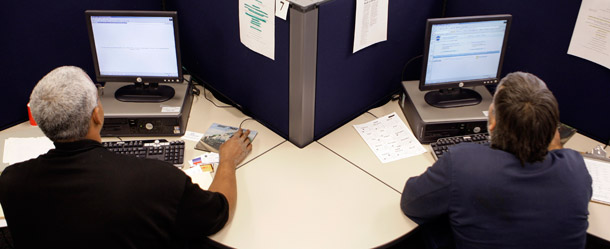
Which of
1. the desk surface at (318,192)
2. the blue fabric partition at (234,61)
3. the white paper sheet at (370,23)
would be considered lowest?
the desk surface at (318,192)

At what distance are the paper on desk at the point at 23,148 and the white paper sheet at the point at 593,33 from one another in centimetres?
195

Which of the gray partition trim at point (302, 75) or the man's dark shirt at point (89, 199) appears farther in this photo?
the gray partition trim at point (302, 75)

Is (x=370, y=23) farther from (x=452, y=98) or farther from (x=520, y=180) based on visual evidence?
(x=520, y=180)

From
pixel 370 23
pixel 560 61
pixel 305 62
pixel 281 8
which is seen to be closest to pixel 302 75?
pixel 305 62

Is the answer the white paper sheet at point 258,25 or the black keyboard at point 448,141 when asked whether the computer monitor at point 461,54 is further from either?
the white paper sheet at point 258,25

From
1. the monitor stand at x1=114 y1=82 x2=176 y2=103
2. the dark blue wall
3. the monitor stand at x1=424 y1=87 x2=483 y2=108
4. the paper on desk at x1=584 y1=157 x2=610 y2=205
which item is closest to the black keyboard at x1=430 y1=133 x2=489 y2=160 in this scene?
the monitor stand at x1=424 y1=87 x2=483 y2=108

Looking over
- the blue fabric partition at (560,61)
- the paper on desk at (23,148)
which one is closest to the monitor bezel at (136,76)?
the paper on desk at (23,148)

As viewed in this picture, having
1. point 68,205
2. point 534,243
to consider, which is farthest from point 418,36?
point 68,205

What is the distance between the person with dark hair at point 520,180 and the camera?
4.05 feet

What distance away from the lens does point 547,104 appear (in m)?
1.23

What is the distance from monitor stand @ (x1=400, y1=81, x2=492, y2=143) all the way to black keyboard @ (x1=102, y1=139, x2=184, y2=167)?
0.90m

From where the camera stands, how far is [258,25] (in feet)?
5.56

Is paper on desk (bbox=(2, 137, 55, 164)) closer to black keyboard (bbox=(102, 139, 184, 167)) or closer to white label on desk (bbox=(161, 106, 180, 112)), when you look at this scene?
black keyboard (bbox=(102, 139, 184, 167))

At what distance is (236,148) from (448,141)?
31.0 inches
